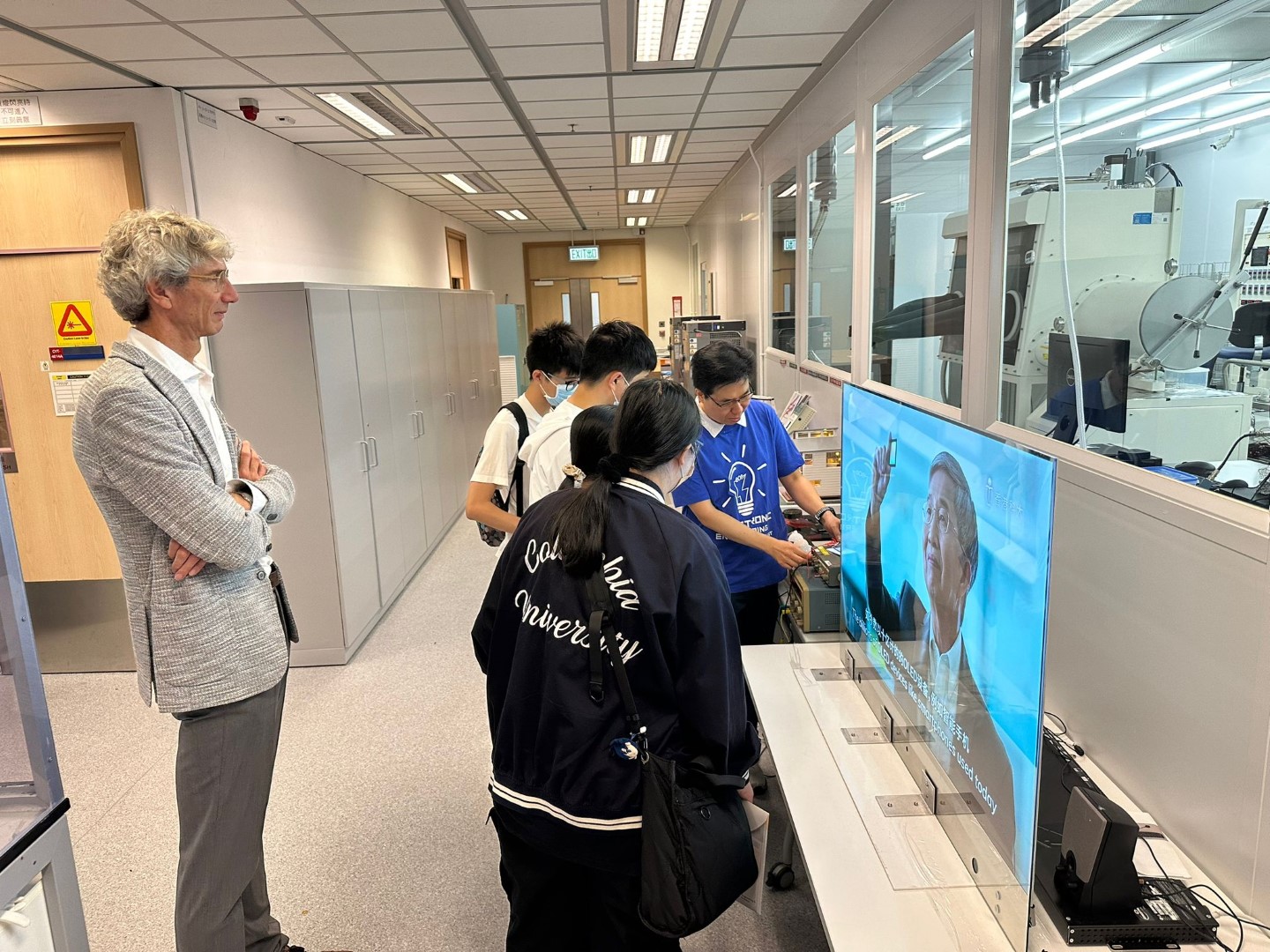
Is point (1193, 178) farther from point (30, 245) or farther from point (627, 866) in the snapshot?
point (30, 245)

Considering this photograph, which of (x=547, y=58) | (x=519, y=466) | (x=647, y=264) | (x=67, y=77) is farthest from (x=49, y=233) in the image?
(x=647, y=264)

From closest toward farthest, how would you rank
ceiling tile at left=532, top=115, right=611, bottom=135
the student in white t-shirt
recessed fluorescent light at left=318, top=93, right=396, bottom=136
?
the student in white t-shirt
recessed fluorescent light at left=318, top=93, right=396, bottom=136
ceiling tile at left=532, top=115, right=611, bottom=135

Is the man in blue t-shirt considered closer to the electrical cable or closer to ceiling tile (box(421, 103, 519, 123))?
the electrical cable

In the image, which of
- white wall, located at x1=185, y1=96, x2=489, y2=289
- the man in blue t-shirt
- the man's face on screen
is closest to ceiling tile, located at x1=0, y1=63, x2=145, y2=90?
white wall, located at x1=185, y1=96, x2=489, y2=289

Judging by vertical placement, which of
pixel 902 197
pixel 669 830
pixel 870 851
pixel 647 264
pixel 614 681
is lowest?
pixel 870 851

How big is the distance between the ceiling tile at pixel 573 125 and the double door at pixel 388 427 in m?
1.36

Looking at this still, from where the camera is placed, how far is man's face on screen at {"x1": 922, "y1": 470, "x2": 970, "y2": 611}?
4.17 ft

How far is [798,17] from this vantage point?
3.12 m

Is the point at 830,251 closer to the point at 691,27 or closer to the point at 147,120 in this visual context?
the point at 691,27

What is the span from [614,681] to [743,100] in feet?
13.5

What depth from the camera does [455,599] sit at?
464 centimetres

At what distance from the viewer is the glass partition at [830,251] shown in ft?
13.7

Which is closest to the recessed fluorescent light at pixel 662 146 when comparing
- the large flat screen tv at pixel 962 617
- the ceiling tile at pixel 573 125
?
the ceiling tile at pixel 573 125

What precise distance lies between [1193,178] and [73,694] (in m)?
6.79
